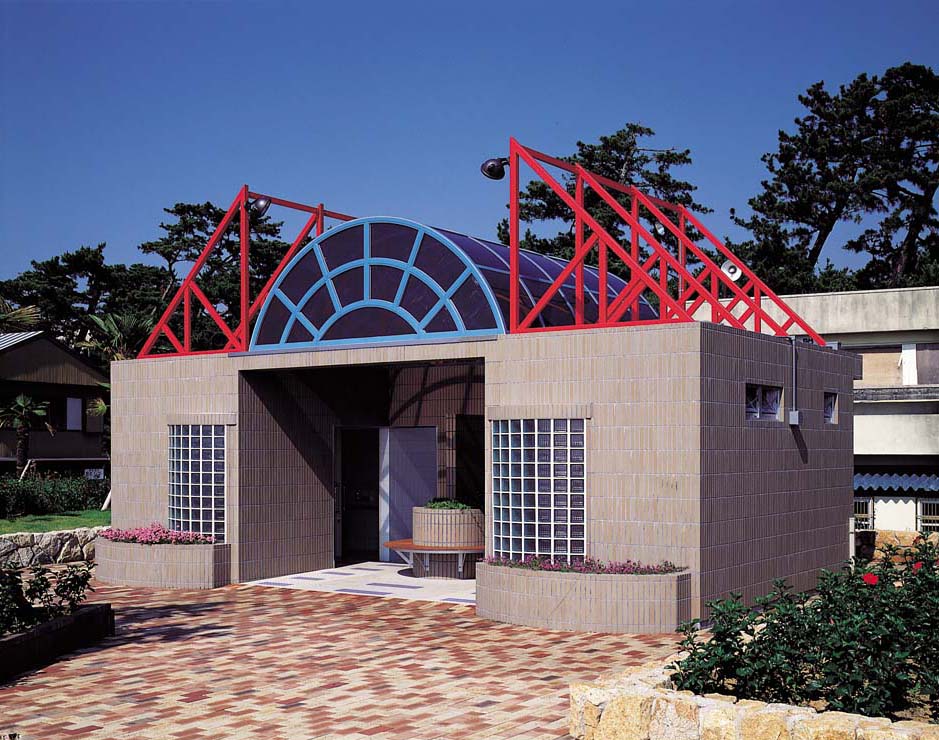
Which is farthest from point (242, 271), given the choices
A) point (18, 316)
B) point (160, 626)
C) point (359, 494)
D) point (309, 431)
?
point (18, 316)

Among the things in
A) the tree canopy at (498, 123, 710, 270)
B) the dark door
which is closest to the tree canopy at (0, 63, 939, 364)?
the tree canopy at (498, 123, 710, 270)

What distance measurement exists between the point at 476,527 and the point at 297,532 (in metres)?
3.25

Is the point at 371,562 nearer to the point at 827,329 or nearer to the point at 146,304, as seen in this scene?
the point at 827,329

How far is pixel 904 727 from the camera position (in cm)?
678

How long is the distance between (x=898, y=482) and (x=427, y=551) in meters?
15.0

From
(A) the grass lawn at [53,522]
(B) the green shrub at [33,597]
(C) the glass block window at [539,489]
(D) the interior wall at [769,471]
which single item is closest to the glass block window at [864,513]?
(D) the interior wall at [769,471]

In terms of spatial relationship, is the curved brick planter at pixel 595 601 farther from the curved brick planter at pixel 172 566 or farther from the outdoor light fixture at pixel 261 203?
the outdoor light fixture at pixel 261 203

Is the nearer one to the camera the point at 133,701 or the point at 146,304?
the point at 133,701

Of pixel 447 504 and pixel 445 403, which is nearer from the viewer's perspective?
pixel 447 504

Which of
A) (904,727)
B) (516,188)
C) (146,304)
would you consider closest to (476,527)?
(516,188)

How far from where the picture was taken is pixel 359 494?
811 inches

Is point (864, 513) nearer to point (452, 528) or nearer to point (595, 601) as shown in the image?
point (452, 528)

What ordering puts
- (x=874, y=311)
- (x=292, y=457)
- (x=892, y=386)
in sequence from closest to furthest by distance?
(x=292, y=457), (x=892, y=386), (x=874, y=311)

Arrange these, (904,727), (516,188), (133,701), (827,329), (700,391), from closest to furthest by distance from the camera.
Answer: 1. (904,727)
2. (133,701)
3. (700,391)
4. (516,188)
5. (827,329)
